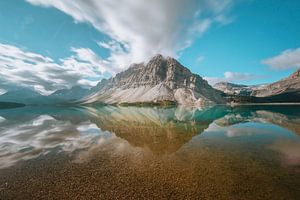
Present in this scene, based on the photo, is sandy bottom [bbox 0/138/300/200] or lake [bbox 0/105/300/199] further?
lake [bbox 0/105/300/199]

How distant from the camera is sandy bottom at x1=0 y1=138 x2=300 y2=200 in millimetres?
20561

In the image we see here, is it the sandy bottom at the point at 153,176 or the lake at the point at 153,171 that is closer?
the sandy bottom at the point at 153,176

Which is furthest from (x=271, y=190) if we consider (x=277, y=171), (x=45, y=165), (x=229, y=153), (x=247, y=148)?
(x=45, y=165)

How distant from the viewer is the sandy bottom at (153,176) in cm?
2056

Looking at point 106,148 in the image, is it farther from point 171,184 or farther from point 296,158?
point 296,158

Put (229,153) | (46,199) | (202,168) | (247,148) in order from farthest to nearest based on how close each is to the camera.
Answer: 1. (247,148)
2. (229,153)
3. (202,168)
4. (46,199)

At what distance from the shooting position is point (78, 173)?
88.7 ft

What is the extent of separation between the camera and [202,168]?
27.7 m

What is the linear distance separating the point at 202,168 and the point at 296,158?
709 inches

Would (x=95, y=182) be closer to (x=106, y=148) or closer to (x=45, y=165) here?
(x=45, y=165)

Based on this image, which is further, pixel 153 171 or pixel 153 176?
pixel 153 171

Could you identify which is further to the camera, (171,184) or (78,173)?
(78,173)

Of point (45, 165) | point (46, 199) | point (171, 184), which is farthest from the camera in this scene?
point (45, 165)

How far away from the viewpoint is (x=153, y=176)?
2531 cm
